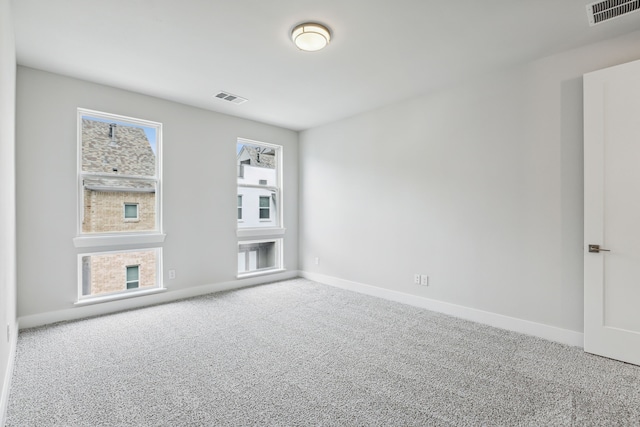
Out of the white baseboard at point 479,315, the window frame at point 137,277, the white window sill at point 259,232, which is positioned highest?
the white window sill at point 259,232

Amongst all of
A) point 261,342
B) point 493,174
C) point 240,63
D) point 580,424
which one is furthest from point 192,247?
point 580,424

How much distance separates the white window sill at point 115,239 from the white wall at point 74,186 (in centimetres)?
9

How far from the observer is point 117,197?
3.71 meters

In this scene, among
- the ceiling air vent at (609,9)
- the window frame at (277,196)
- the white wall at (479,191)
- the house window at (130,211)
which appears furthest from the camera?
the window frame at (277,196)

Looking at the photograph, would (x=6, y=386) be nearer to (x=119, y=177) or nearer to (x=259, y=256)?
(x=119, y=177)

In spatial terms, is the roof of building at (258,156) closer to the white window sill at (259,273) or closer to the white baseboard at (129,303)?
the white window sill at (259,273)

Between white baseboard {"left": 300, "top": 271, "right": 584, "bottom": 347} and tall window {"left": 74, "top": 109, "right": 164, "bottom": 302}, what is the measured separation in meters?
2.80

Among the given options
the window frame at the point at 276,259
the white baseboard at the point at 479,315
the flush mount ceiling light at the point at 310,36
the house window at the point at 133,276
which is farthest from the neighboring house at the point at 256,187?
the flush mount ceiling light at the point at 310,36

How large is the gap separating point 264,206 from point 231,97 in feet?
6.24

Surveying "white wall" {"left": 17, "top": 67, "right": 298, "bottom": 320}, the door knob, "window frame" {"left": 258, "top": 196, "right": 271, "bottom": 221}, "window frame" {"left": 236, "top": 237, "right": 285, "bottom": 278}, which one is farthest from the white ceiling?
"window frame" {"left": 236, "top": 237, "right": 285, "bottom": 278}

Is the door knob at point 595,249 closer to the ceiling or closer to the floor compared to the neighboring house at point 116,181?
closer to the floor

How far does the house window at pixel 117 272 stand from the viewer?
3.52 m

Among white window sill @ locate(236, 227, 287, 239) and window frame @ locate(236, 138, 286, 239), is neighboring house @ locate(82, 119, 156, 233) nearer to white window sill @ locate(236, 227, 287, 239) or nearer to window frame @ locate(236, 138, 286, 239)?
white window sill @ locate(236, 227, 287, 239)

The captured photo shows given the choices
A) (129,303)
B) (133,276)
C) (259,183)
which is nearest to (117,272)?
(133,276)
